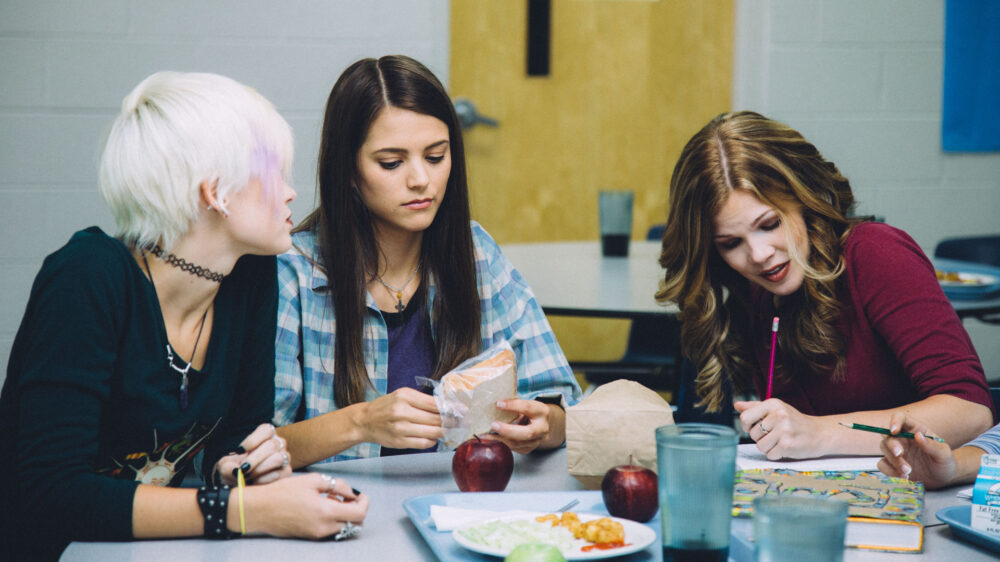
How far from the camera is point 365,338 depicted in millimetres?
1556

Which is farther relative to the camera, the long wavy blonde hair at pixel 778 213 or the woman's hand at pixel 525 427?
the long wavy blonde hair at pixel 778 213

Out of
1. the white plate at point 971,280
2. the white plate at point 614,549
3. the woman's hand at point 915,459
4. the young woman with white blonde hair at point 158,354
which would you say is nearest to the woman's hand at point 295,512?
the young woman with white blonde hair at point 158,354

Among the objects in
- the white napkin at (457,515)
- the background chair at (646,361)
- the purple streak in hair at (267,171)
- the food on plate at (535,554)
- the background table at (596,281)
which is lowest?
the background chair at (646,361)

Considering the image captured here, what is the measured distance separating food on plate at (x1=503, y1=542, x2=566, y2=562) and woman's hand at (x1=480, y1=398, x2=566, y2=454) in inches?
14.8

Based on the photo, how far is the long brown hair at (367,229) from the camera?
1.51m

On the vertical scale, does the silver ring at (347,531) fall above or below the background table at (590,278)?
above

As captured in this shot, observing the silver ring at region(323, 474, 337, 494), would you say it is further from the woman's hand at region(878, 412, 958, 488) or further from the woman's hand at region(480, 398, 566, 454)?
the woman's hand at region(878, 412, 958, 488)

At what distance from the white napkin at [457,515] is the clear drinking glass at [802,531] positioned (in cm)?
33

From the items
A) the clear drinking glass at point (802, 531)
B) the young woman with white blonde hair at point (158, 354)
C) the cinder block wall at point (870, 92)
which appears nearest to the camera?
the clear drinking glass at point (802, 531)

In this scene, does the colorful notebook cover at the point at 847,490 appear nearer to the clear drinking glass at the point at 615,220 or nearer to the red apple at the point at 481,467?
the red apple at the point at 481,467

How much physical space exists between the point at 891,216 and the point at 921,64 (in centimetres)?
55

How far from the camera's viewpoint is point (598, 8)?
356 cm

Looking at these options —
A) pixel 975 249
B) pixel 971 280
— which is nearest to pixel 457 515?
pixel 971 280

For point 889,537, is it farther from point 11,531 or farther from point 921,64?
point 921,64
